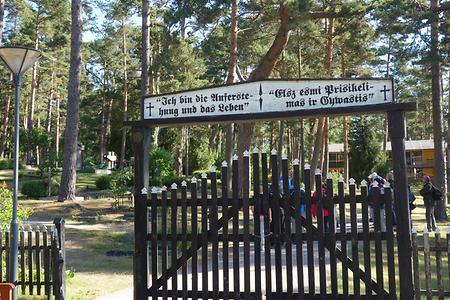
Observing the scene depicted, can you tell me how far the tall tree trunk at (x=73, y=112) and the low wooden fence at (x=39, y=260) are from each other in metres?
13.7

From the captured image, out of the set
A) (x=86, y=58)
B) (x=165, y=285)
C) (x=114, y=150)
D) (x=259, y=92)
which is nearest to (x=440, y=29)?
(x=259, y=92)

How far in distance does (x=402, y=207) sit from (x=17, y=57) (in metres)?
5.85

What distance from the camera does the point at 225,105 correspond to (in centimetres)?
636

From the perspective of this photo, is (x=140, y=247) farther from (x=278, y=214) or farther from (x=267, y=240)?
(x=278, y=214)

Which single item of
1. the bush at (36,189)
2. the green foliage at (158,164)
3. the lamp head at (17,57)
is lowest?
the bush at (36,189)

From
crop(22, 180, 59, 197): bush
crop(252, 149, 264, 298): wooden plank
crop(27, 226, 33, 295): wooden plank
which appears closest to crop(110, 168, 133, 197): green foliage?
crop(22, 180, 59, 197): bush

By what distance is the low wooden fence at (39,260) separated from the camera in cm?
732

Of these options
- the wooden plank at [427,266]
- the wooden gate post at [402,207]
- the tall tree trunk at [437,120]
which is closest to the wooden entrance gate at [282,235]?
the wooden gate post at [402,207]

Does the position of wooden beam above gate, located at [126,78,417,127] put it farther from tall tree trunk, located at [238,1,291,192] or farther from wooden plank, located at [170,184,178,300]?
tall tree trunk, located at [238,1,291,192]

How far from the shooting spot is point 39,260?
7562 mm

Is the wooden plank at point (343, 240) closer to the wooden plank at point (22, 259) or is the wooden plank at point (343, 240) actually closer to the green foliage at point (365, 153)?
the wooden plank at point (22, 259)

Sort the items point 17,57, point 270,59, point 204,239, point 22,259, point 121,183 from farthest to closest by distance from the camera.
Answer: point 121,183 → point 270,59 → point 22,259 → point 17,57 → point 204,239

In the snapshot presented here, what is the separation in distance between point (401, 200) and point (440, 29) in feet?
50.6

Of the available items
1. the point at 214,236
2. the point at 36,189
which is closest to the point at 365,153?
the point at 36,189
